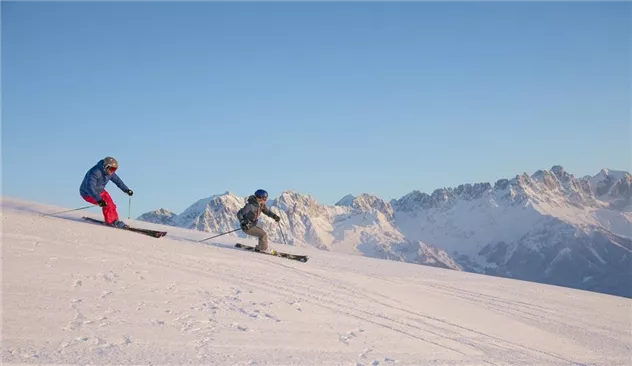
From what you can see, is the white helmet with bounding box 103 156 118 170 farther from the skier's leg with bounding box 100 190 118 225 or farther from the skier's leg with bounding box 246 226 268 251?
the skier's leg with bounding box 246 226 268 251

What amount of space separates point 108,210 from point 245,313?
9803mm

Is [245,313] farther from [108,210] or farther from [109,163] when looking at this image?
[109,163]

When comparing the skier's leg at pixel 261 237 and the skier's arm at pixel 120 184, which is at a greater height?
the skier's arm at pixel 120 184

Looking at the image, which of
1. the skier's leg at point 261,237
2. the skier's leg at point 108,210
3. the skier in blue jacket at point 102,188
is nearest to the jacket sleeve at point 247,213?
the skier's leg at point 261,237

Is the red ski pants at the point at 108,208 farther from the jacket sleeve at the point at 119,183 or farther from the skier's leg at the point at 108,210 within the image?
the jacket sleeve at the point at 119,183

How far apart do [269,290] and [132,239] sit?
212 inches

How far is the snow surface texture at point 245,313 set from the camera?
7.35 m

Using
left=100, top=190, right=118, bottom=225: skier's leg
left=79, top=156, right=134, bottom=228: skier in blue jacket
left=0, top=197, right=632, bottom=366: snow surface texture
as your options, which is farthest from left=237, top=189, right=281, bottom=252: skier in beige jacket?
left=100, top=190, right=118, bottom=225: skier's leg

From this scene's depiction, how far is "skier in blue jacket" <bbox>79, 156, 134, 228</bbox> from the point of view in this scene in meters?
16.7

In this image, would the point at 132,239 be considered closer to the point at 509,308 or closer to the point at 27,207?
the point at 27,207

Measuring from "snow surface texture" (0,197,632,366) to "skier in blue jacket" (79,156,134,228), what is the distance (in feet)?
5.82

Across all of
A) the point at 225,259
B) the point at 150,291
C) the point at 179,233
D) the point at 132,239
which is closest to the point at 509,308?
the point at 225,259

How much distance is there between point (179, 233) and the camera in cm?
1950

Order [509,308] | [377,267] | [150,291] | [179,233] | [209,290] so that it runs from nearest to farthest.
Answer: [150,291], [209,290], [509,308], [377,267], [179,233]
